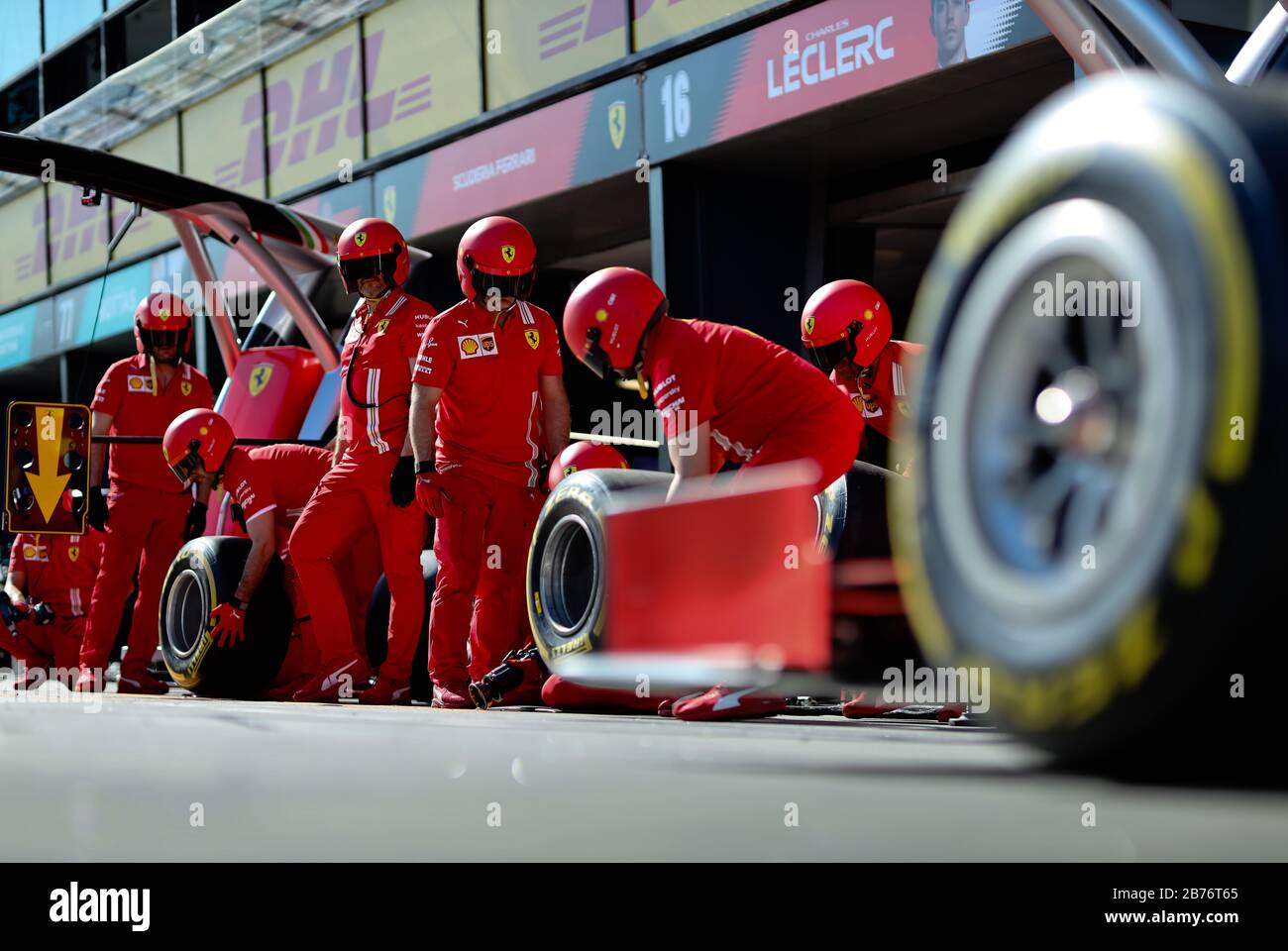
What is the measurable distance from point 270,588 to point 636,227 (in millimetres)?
5890

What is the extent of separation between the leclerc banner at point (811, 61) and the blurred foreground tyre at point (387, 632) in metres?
3.62

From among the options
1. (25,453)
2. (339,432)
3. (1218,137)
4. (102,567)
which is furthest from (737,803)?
(102,567)

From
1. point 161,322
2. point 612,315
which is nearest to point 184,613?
point 161,322

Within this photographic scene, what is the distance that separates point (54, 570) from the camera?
912cm

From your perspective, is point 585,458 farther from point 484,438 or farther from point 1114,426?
point 1114,426

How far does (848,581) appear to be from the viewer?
9.04 ft

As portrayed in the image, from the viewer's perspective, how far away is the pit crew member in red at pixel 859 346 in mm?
5469

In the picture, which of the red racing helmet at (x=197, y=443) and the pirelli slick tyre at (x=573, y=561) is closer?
the pirelli slick tyre at (x=573, y=561)

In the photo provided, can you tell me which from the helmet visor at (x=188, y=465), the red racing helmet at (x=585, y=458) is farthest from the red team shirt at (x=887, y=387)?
the helmet visor at (x=188, y=465)

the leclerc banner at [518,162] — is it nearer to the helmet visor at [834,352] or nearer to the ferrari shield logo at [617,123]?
the ferrari shield logo at [617,123]

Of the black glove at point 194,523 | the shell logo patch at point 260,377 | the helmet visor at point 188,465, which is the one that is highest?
the shell logo patch at point 260,377

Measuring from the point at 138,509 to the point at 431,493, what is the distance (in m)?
2.46

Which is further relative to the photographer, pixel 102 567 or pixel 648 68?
pixel 648 68
